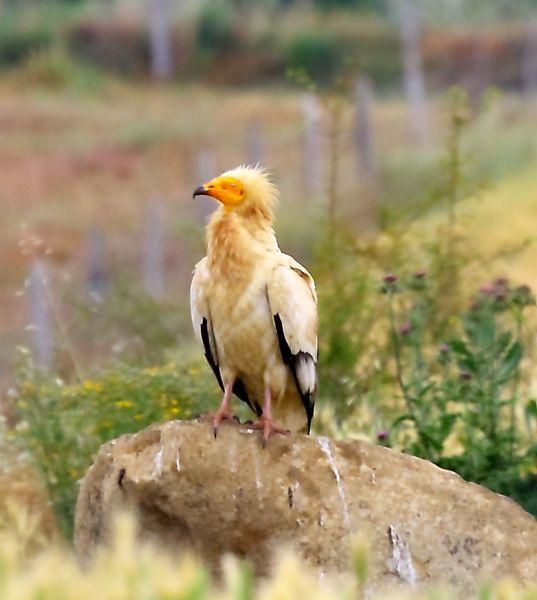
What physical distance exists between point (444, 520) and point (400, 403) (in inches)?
149

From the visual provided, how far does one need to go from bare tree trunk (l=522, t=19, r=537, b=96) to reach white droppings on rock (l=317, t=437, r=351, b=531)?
3340 cm

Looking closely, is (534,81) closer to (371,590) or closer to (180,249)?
(180,249)

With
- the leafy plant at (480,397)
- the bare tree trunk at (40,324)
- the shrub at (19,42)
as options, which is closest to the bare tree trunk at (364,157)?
the bare tree trunk at (40,324)

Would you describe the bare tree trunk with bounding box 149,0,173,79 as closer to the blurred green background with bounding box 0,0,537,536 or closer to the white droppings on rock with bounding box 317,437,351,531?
the blurred green background with bounding box 0,0,537,536

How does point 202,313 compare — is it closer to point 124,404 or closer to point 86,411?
point 124,404

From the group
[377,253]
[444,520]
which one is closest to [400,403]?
[377,253]

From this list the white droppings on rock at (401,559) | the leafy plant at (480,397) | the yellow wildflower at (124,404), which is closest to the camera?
the white droppings on rock at (401,559)

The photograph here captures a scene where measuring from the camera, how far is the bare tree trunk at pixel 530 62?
134 ft

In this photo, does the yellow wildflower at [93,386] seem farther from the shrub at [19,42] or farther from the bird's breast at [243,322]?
the shrub at [19,42]

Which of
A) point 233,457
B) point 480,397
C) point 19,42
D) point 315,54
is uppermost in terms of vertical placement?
point 233,457

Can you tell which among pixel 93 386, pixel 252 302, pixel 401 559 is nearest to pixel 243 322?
pixel 252 302

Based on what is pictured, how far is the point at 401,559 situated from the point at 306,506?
17.3 inches

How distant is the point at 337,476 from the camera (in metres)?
6.46

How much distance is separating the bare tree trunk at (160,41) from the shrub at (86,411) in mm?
38501
